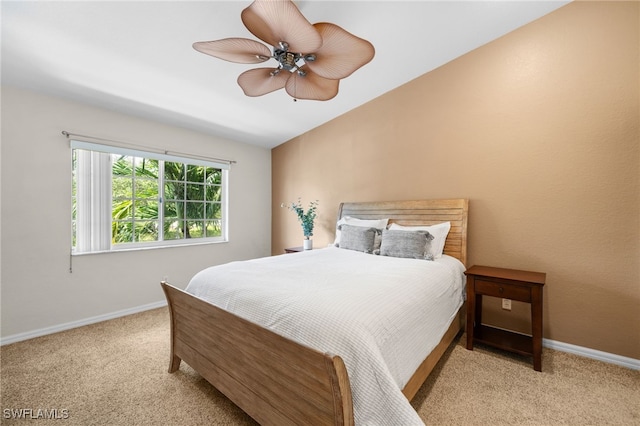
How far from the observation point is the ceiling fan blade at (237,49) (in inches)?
61.8

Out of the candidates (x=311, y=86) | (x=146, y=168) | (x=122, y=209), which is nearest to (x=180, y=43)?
(x=311, y=86)

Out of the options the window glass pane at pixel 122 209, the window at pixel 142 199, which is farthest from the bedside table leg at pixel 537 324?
the window glass pane at pixel 122 209

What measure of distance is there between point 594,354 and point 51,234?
4956mm

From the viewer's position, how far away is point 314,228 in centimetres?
423

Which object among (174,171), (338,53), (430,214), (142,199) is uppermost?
(338,53)

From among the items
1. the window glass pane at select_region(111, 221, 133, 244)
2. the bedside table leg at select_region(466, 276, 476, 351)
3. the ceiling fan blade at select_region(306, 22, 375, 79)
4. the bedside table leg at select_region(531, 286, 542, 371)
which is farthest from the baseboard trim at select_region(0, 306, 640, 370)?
the ceiling fan blade at select_region(306, 22, 375, 79)

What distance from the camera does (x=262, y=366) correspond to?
1.33 meters

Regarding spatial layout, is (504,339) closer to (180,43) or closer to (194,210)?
(180,43)

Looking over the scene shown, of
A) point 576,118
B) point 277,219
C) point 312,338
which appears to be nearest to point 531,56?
point 576,118

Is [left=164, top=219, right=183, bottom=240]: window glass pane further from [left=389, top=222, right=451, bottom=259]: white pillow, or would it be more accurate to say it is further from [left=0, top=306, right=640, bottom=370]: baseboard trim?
[left=389, top=222, right=451, bottom=259]: white pillow

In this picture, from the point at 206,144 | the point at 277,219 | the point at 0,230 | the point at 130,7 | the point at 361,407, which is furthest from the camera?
the point at 277,219

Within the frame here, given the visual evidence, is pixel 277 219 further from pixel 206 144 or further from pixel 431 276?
pixel 431 276

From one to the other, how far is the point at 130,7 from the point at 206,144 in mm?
2113

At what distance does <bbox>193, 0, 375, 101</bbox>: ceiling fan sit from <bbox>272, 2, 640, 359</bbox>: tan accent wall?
141 cm
